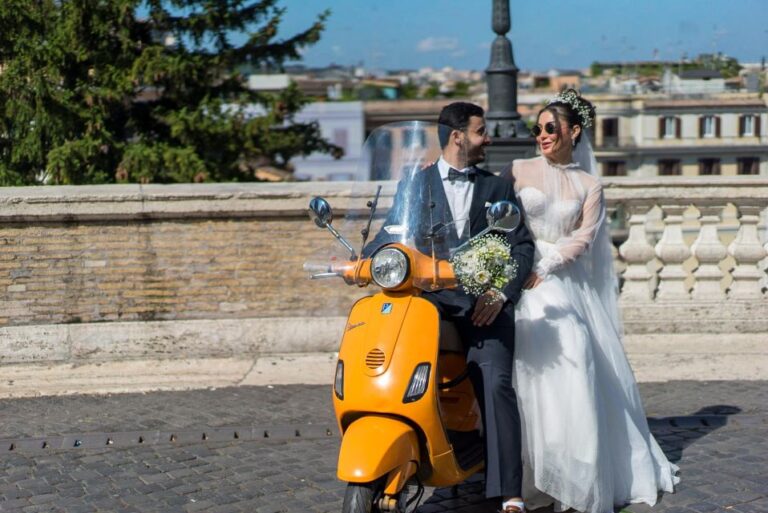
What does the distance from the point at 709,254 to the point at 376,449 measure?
5.38 m

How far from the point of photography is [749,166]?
35.0ft

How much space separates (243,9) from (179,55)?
1.13 meters

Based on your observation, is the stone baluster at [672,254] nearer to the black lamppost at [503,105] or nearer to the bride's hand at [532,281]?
the black lamppost at [503,105]

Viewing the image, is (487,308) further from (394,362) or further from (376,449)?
(376,449)

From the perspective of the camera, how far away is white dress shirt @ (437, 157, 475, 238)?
17.2ft

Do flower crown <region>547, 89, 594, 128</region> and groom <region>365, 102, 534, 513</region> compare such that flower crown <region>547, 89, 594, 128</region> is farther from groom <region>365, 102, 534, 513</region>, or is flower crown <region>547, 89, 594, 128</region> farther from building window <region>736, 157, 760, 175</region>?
building window <region>736, 157, 760, 175</region>

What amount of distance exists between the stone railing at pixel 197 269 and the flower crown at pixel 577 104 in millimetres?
3182

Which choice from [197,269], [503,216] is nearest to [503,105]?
[197,269]

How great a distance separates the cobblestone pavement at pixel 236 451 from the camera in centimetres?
570

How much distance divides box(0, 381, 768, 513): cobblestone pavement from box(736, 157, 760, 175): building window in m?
2.65

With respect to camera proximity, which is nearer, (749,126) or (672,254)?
(672,254)

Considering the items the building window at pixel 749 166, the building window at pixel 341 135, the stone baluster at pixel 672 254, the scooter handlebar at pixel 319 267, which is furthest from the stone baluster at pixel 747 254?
the building window at pixel 341 135

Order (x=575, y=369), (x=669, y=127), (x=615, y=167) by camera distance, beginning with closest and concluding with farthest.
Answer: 1. (x=575, y=369)
2. (x=669, y=127)
3. (x=615, y=167)

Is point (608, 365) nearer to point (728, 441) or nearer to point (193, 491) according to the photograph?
point (728, 441)
